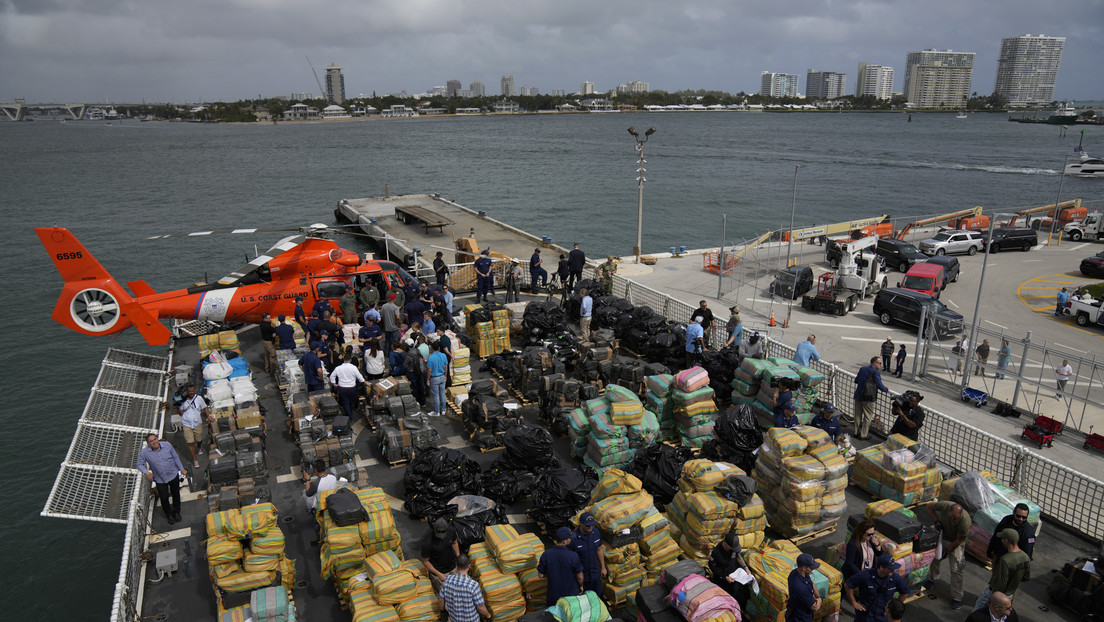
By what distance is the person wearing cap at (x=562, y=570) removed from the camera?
7105 mm

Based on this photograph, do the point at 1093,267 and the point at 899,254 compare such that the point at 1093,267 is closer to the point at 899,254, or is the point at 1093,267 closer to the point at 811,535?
the point at 899,254

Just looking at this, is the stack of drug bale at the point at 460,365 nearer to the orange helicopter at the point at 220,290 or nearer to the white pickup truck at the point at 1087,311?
the orange helicopter at the point at 220,290

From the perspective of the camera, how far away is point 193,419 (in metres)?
11.7

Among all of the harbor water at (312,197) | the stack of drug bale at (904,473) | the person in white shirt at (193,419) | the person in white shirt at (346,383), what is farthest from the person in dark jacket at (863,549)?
the harbor water at (312,197)

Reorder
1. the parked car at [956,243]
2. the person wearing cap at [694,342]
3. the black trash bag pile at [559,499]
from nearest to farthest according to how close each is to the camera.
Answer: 1. the black trash bag pile at [559,499]
2. the person wearing cap at [694,342]
3. the parked car at [956,243]

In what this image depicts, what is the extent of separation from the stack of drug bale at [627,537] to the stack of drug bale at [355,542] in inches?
99.3

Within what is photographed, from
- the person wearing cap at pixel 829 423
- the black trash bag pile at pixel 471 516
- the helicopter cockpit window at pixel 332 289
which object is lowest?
the black trash bag pile at pixel 471 516

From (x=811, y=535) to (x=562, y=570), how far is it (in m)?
4.49

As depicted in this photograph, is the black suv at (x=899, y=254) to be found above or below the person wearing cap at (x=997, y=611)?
below

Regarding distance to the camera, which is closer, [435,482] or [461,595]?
[461,595]

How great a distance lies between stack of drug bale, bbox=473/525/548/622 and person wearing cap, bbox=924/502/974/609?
527 cm

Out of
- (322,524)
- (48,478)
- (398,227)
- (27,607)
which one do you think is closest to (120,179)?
(398,227)

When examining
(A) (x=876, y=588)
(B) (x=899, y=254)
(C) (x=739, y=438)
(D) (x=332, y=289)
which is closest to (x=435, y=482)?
(C) (x=739, y=438)

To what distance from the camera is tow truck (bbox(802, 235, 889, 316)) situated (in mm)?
22562
